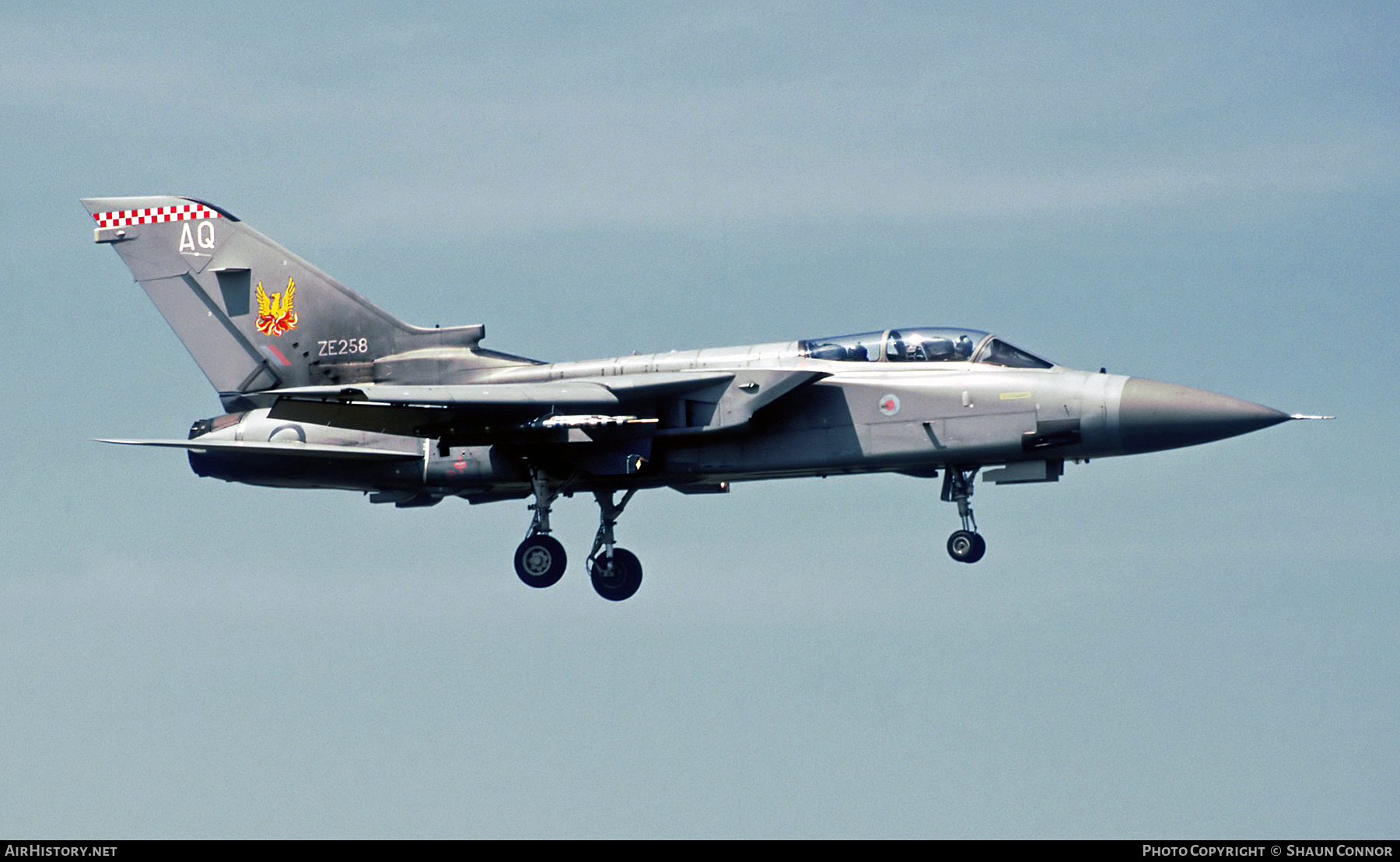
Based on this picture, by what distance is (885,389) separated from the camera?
83.6ft

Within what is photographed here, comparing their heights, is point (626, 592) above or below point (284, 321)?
below

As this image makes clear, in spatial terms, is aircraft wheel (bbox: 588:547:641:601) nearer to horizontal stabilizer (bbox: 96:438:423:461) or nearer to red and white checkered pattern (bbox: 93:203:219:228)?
horizontal stabilizer (bbox: 96:438:423:461)

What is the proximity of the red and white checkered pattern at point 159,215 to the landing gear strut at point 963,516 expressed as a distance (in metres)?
12.7

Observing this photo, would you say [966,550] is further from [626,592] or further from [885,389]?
[626,592]

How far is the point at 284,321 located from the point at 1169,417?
1366 cm

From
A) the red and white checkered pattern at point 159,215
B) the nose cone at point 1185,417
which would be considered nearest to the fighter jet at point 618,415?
the nose cone at point 1185,417

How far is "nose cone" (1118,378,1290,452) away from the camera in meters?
24.6

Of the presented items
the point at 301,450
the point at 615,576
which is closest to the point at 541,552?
the point at 615,576

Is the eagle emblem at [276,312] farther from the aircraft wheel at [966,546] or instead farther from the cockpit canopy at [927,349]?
the aircraft wheel at [966,546]

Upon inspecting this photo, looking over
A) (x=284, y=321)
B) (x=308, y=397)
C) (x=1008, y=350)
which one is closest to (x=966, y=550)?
(x=1008, y=350)

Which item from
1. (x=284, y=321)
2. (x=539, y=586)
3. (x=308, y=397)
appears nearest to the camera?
(x=308, y=397)

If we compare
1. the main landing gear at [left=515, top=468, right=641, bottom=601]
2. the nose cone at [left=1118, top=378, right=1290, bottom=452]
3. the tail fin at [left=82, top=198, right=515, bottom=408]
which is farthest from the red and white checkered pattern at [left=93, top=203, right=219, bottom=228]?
the nose cone at [left=1118, top=378, right=1290, bottom=452]

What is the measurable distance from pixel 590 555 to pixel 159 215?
9073mm

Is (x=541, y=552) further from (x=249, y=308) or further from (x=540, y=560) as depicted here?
(x=249, y=308)
